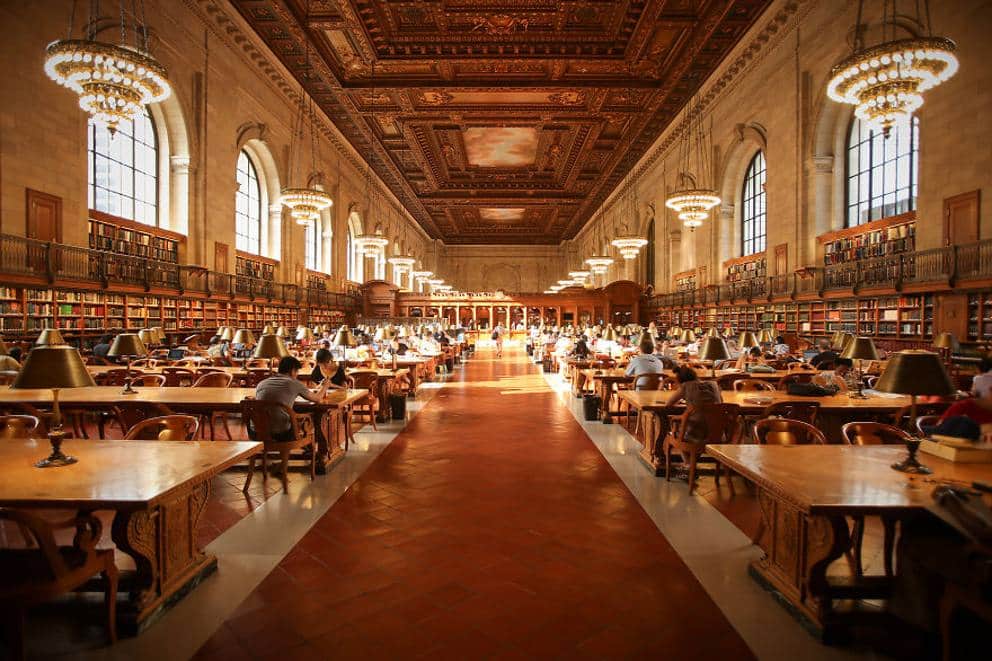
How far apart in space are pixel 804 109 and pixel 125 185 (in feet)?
53.3

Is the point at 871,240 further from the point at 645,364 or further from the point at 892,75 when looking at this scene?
the point at 645,364

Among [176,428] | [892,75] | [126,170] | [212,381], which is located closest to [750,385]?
[892,75]

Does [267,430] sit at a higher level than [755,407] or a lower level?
lower

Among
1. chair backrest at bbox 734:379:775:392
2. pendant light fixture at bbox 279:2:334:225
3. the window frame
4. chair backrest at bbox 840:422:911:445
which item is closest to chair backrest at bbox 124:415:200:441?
chair backrest at bbox 840:422:911:445

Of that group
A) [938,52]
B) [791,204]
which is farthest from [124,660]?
[791,204]

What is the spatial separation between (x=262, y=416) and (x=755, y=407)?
4.44 metres

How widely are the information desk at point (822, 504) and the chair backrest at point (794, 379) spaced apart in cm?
366

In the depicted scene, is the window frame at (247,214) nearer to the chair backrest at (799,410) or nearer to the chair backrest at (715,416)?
the chair backrest at (715,416)

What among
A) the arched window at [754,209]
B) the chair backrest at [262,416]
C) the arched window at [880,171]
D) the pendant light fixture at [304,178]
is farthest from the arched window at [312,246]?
the chair backrest at [262,416]

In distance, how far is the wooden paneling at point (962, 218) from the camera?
362 inches

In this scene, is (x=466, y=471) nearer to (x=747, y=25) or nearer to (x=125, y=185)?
(x=125, y=185)

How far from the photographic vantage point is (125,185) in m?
12.6

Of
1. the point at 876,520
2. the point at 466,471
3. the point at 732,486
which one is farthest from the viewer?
the point at 466,471

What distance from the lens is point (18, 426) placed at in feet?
12.4
